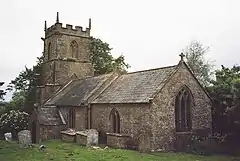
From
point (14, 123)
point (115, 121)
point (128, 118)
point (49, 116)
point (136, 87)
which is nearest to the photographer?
point (128, 118)

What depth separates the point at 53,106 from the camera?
35.8 metres

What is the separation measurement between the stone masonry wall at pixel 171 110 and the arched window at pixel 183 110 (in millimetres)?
365

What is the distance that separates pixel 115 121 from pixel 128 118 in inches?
83.1

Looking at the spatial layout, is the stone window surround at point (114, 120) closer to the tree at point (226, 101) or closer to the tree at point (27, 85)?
the tree at point (226, 101)

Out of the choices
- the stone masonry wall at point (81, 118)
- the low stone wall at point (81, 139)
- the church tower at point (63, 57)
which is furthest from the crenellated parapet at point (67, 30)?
the low stone wall at point (81, 139)

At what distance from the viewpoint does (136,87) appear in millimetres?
27344

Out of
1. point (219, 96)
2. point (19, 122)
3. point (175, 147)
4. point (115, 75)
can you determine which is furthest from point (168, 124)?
point (19, 122)

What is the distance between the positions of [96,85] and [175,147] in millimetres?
11493

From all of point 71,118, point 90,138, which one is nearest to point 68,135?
point 71,118

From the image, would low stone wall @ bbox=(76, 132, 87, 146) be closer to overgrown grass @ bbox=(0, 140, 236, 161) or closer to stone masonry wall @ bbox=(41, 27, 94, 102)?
overgrown grass @ bbox=(0, 140, 236, 161)

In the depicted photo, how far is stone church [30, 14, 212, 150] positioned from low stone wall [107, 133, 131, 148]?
0.11 metres

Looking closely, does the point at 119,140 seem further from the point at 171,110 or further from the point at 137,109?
the point at 171,110

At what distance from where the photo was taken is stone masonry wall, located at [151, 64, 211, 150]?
24.2 m

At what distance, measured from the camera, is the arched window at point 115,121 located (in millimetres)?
27391
